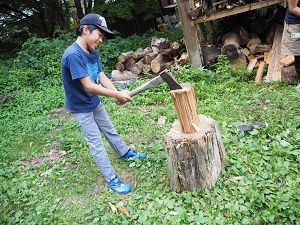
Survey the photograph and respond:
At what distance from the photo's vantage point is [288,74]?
14.5 feet

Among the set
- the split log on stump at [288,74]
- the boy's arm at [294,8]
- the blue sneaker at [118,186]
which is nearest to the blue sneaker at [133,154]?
the blue sneaker at [118,186]

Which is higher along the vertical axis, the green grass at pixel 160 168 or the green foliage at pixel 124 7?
the green foliage at pixel 124 7

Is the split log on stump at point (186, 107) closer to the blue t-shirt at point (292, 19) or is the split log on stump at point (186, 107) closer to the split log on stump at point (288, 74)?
the blue t-shirt at point (292, 19)

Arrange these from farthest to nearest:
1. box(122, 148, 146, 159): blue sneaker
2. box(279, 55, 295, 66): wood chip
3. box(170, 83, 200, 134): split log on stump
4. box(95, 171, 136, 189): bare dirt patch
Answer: box(279, 55, 295, 66): wood chip
box(122, 148, 146, 159): blue sneaker
box(95, 171, 136, 189): bare dirt patch
box(170, 83, 200, 134): split log on stump

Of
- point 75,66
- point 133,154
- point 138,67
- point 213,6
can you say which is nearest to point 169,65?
point 138,67

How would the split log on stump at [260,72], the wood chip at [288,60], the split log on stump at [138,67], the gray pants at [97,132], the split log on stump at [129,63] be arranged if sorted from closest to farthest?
the gray pants at [97,132]
the wood chip at [288,60]
the split log on stump at [260,72]
the split log on stump at [138,67]
the split log on stump at [129,63]

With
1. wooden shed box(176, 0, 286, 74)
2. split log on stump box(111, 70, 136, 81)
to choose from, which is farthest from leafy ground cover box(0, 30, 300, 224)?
split log on stump box(111, 70, 136, 81)

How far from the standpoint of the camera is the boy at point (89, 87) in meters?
2.44

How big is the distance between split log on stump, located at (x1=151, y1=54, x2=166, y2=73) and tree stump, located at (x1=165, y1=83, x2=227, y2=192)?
152 inches

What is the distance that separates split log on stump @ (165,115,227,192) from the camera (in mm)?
2420

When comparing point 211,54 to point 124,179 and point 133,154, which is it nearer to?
point 133,154

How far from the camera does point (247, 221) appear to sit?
2104 mm

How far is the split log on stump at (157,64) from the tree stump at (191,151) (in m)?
3.86

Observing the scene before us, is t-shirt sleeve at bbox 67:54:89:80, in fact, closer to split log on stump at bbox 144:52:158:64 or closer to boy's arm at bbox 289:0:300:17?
boy's arm at bbox 289:0:300:17
